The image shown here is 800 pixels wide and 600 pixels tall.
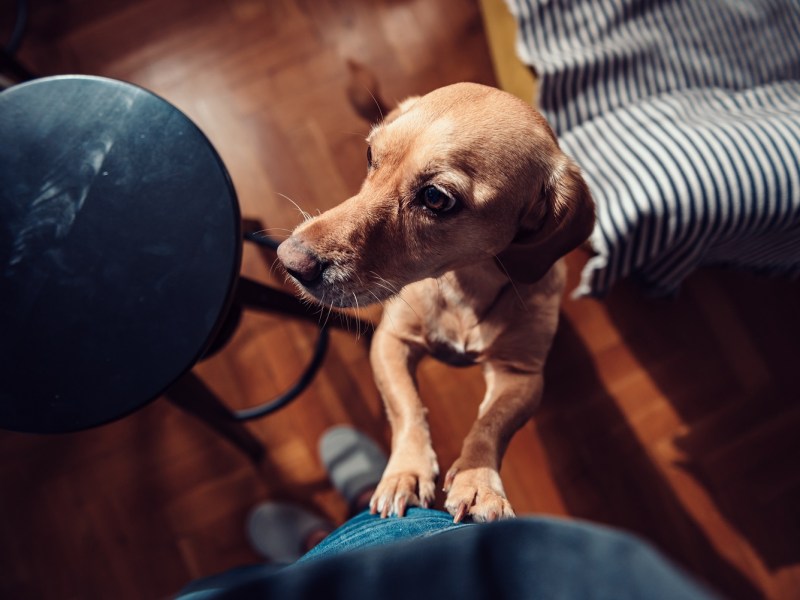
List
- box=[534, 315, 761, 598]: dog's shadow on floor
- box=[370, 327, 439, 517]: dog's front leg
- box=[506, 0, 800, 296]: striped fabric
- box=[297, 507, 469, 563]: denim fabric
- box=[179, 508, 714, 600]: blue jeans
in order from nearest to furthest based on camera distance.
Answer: box=[179, 508, 714, 600]: blue jeans, box=[297, 507, 469, 563]: denim fabric, box=[370, 327, 439, 517]: dog's front leg, box=[506, 0, 800, 296]: striped fabric, box=[534, 315, 761, 598]: dog's shadow on floor

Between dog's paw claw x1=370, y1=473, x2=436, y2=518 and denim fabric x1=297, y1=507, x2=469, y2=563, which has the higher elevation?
denim fabric x1=297, y1=507, x2=469, y2=563

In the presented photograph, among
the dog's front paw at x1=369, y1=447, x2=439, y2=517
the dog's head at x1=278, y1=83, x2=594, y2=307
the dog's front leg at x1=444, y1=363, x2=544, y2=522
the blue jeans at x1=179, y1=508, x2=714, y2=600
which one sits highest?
the dog's head at x1=278, y1=83, x2=594, y2=307

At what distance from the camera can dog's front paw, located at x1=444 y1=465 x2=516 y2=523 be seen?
3.63 ft

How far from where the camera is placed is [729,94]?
5.10 ft

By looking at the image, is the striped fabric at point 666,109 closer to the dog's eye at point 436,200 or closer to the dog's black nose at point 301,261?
the dog's eye at point 436,200

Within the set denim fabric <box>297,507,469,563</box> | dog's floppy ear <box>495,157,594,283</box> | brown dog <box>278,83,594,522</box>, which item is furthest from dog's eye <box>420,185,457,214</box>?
denim fabric <box>297,507,469,563</box>

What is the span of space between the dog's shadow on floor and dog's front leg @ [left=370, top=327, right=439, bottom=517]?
0.74 metres

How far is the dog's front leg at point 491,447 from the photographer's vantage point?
44.3 inches

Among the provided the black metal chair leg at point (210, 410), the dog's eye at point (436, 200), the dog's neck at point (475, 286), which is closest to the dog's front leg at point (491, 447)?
the dog's neck at point (475, 286)

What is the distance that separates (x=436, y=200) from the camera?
3.57 ft

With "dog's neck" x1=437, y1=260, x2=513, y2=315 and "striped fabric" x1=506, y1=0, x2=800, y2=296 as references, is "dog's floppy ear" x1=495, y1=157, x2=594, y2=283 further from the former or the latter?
"striped fabric" x1=506, y1=0, x2=800, y2=296

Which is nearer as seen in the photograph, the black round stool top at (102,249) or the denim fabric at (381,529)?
the denim fabric at (381,529)

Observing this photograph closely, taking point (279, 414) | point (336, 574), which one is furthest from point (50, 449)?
point (336, 574)

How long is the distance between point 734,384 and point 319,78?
2.06m
